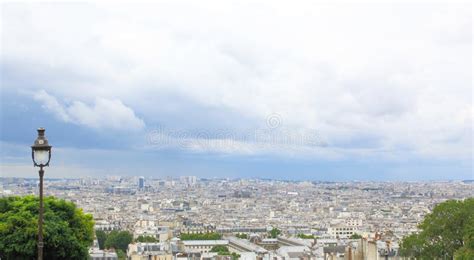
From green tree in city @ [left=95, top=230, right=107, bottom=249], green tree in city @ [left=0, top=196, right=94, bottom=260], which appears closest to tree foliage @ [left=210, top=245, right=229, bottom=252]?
green tree in city @ [left=95, top=230, right=107, bottom=249]

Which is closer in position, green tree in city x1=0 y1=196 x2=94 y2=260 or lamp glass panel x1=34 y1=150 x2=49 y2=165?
lamp glass panel x1=34 y1=150 x2=49 y2=165

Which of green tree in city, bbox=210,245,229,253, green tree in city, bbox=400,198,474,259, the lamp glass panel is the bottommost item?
green tree in city, bbox=210,245,229,253

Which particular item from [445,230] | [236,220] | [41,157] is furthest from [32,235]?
[236,220]

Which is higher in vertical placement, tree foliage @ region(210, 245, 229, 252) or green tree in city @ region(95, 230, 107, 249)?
green tree in city @ region(95, 230, 107, 249)

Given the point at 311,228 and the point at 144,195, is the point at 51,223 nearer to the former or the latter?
the point at 311,228

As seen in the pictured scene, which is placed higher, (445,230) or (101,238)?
(445,230)

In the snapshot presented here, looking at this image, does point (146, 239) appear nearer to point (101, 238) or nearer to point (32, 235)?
point (101, 238)

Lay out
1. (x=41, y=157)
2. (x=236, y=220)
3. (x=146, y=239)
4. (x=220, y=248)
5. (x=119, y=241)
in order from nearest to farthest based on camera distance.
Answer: (x=41, y=157)
(x=220, y=248)
(x=119, y=241)
(x=146, y=239)
(x=236, y=220)

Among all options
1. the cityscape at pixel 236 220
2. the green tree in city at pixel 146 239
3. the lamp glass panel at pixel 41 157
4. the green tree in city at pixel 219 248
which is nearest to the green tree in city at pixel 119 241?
the green tree in city at pixel 146 239

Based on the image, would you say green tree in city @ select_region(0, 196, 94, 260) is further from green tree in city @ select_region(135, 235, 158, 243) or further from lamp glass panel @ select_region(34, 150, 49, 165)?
green tree in city @ select_region(135, 235, 158, 243)

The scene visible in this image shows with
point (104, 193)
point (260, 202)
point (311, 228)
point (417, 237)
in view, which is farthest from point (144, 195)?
point (417, 237)

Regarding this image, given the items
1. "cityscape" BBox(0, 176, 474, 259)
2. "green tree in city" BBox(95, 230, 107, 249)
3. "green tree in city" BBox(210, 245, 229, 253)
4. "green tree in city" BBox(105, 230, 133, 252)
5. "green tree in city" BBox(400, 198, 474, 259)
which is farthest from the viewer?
"green tree in city" BBox(95, 230, 107, 249)
